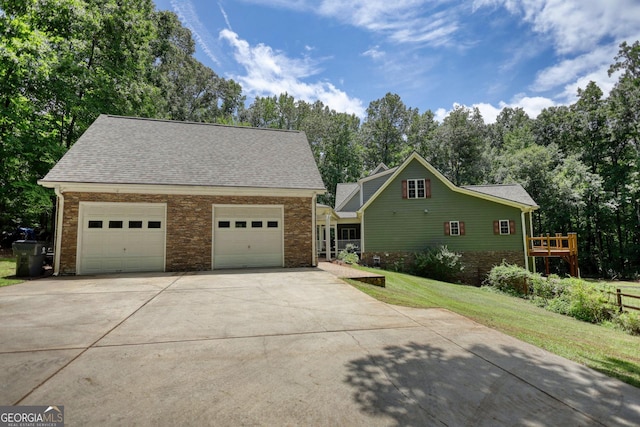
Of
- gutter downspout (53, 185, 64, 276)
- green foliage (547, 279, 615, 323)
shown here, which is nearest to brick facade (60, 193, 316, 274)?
gutter downspout (53, 185, 64, 276)

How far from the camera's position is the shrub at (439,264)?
53.6ft

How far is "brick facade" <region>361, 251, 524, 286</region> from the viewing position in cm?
1712

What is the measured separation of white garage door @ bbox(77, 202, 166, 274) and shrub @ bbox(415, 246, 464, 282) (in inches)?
516

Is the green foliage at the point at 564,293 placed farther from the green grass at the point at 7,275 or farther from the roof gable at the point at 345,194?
the green grass at the point at 7,275

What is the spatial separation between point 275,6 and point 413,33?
191 inches

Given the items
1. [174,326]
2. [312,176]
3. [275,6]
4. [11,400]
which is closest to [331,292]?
[174,326]

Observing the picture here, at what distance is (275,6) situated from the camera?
33.6 ft

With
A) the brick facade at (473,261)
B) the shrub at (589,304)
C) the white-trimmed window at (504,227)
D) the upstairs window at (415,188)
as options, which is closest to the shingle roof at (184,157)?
the upstairs window at (415,188)

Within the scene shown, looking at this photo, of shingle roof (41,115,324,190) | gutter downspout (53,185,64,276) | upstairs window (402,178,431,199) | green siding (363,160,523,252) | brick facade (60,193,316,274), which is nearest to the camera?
gutter downspout (53,185,64,276)

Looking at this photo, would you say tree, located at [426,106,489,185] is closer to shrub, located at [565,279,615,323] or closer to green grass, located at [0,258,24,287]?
shrub, located at [565,279,615,323]

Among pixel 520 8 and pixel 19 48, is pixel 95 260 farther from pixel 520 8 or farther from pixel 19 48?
pixel 520 8

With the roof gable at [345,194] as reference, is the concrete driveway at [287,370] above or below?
below

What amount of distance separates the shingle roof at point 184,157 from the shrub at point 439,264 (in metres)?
8.54

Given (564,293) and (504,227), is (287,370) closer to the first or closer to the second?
(564,293)
